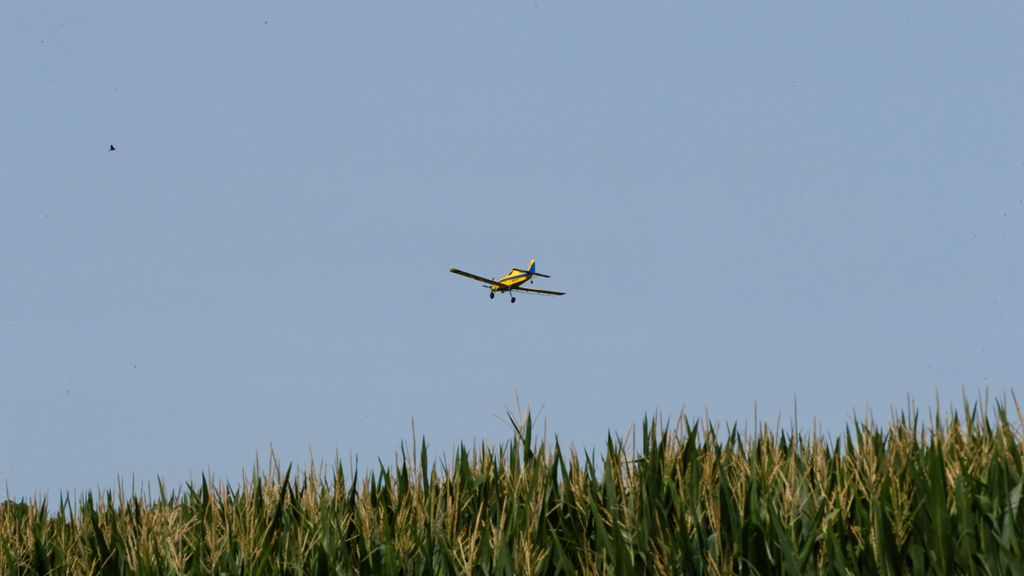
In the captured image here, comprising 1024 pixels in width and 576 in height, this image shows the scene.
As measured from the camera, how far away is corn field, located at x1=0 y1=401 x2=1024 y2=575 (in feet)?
32.3

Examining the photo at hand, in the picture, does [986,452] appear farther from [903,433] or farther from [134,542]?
[134,542]

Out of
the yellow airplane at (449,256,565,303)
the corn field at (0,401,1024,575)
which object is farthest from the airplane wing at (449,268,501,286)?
the corn field at (0,401,1024,575)

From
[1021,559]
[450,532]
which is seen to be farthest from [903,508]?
[450,532]

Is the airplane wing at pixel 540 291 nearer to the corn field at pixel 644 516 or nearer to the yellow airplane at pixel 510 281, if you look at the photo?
the yellow airplane at pixel 510 281

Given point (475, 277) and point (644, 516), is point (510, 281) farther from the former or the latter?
point (644, 516)

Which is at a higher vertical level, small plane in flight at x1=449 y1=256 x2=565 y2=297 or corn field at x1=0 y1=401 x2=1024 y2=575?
small plane in flight at x1=449 y1=256 x2=565 y2=297

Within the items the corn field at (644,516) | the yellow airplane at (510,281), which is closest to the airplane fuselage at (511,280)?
the yellow airplane at (510,281)

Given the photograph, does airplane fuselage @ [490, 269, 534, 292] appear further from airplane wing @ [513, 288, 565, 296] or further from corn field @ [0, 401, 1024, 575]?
corn field @ [0, 401, 1024, 575]

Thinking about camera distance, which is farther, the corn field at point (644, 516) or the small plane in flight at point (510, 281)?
the small plane in flight at point (510, 281)

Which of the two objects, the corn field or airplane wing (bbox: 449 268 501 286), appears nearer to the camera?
the corn field

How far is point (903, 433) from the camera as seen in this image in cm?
1209

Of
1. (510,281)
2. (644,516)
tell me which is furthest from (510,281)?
(644,516)

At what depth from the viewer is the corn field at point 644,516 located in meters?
9.84

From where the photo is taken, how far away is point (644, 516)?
10875 mm
